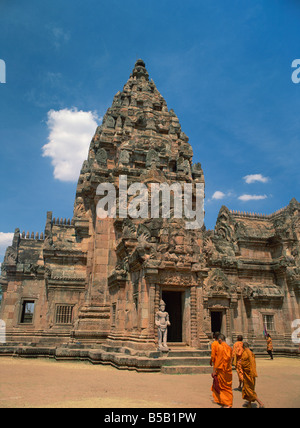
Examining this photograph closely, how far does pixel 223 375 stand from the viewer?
24.0 ft

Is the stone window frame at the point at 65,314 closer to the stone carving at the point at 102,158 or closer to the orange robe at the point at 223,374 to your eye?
the stone carving at the point at 102,158

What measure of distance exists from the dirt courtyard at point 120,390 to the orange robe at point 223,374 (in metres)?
0.23

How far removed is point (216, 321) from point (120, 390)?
14778mm

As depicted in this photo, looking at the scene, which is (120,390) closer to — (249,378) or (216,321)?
(249,378)

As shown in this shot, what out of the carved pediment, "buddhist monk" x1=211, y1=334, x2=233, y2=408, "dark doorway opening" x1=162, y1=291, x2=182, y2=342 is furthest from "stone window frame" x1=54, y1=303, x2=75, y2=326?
"buddhist monk" x1=211, y1=334, x2=233, y2=408

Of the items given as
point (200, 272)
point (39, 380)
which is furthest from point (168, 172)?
point (39, 380)

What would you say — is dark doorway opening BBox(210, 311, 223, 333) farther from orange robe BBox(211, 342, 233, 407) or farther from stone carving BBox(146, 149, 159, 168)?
orange robe BBox(211, 342, 233, 407)

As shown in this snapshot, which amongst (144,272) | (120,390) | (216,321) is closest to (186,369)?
(120,390)

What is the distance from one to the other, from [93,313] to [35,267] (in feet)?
29.2

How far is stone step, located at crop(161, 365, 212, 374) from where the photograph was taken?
11164 mm

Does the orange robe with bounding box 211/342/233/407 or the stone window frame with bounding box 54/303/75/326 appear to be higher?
the stone window frame with bounding box 54/303/75/326

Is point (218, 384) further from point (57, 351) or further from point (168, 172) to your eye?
point (168, 172)

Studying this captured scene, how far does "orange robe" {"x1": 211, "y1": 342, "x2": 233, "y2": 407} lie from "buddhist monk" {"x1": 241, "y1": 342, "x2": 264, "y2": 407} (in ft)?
1.09

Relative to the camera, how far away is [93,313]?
1742 centimetres
